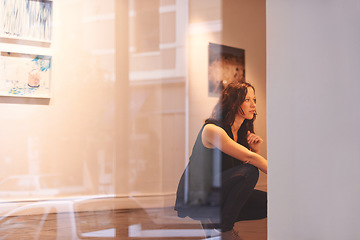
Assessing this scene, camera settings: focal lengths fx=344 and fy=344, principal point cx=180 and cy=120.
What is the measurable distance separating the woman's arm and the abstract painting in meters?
1.18

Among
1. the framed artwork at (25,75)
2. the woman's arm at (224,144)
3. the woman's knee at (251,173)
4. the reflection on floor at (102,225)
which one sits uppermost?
the framed artwork at (25,75)

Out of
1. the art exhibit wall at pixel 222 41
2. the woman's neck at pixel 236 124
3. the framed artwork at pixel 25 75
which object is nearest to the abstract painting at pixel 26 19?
the framed artwork at pixel 25 75

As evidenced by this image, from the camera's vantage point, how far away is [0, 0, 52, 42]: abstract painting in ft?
6.81

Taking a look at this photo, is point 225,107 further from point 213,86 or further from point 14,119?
point 14,119

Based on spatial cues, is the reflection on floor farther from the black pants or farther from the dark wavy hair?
the dark wavy hair

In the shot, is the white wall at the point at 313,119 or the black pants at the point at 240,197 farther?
the black pants at the point at 240,197

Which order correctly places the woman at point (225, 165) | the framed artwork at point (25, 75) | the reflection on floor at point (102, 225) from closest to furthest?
the reflection on floor at point (102, 225) → the woman at point (225, 165) → the framed artwork at point (25, 75)

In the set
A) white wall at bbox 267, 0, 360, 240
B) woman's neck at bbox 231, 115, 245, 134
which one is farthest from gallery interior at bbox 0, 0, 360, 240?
white wall at bbox 267, 0, 360, 240

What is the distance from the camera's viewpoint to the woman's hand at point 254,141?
6.32ft

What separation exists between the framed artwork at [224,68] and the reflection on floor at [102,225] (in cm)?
76

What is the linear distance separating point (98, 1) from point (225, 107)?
1.14 m

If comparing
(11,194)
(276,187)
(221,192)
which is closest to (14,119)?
(11,194)

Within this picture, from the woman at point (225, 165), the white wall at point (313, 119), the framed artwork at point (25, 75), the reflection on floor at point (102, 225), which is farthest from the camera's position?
the framed artwork at point (25, 75)

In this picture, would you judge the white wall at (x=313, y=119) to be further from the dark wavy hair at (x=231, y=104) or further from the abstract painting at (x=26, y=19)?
the abstract painting at (x=26, y=19)
